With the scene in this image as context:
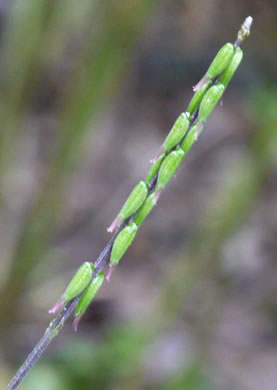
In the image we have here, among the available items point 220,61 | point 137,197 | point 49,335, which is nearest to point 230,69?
point 220,61

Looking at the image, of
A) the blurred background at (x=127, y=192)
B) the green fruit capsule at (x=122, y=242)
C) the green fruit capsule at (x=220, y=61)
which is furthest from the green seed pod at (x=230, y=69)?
the blurred background at (x=127, y=192)

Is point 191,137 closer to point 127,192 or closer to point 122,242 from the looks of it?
point 122,242

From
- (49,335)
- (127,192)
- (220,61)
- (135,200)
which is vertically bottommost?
(49,335)

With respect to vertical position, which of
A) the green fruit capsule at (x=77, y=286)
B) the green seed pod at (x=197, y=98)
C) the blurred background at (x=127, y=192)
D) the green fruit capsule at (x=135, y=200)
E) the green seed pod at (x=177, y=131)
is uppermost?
the blurred background at (x=127, y=192)

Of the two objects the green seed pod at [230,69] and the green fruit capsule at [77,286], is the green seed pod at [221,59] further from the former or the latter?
the green fruit capsule at [77,286]

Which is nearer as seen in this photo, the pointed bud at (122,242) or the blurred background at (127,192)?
the pointed bud at (122,242)

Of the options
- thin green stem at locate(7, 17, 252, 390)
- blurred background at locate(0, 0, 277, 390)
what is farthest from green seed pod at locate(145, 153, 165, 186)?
blurred background at locate(0, 0, 277, 390)

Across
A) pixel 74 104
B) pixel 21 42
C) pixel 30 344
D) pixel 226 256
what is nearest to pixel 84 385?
pixel 30 344

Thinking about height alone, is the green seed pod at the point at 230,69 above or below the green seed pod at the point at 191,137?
above
